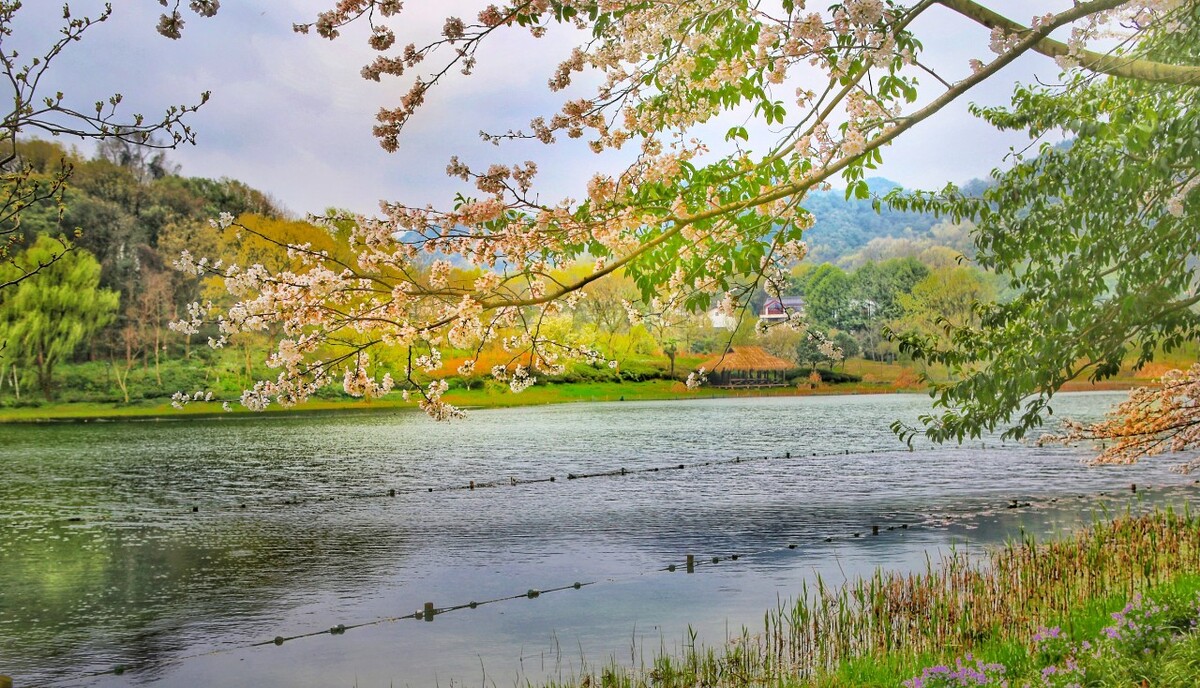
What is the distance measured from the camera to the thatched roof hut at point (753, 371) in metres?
78.1

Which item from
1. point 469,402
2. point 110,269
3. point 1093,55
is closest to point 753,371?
point 469,402

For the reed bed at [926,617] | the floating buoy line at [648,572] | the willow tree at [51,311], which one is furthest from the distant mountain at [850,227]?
the reed bed at [926,617]

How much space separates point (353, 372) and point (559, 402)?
6949 centimetres

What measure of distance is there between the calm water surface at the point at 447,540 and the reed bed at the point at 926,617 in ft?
5.29

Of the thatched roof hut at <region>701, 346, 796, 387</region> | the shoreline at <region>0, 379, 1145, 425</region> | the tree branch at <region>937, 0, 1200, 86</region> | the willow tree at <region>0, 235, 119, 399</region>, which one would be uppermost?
the willow tree at <region>0, 235, 119, 399</region>

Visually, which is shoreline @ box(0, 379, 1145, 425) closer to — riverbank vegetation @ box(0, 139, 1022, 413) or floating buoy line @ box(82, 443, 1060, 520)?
riverbank vegetation @ box(0, 139, 1022, 413)

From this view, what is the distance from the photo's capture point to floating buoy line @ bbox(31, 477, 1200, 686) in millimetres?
11094

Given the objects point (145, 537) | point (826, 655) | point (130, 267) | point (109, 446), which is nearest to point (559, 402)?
point (130, 267)

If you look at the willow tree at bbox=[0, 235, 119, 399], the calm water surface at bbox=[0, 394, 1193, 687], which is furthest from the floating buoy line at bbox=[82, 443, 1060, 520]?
the willow tree at bbox=[0, 235, 119, 399]

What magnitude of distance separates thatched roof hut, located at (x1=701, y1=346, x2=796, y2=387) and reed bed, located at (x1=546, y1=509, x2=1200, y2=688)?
2575 inches

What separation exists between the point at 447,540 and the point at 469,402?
52.6 metres

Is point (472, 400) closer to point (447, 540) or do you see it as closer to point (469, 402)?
point (469, 402)

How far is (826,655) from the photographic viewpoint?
9141mm

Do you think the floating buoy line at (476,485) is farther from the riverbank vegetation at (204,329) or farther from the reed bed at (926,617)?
the reed bed at (926,617)
